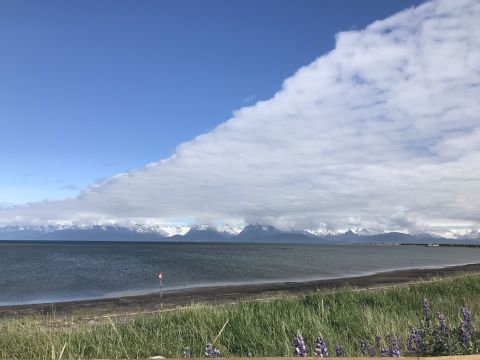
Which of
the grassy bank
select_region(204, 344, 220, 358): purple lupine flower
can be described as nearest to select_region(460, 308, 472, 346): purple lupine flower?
the grassy bank

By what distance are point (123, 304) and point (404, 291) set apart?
15454 mm

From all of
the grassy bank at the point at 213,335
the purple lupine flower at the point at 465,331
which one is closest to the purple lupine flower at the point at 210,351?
the grassy bank at the point at 213,335

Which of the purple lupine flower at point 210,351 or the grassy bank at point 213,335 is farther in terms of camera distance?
the grassy bank at point 213,335

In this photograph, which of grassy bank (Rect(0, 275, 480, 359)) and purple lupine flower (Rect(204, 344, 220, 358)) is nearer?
purple lupine flower (Rect(204, 344, 220, 358))

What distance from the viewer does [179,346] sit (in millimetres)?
7523

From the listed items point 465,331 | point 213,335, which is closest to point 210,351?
point 465,331

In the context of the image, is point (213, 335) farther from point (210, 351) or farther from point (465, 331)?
point (465, 331)

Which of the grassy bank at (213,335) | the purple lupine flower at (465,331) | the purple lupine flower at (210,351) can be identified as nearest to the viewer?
the purple lupine flower at (210,351)

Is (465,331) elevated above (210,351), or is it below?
above

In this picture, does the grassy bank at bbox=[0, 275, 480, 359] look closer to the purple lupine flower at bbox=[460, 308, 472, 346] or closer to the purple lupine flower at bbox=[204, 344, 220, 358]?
the purple lupine flower at bbox=[460, 308, 472, 346]

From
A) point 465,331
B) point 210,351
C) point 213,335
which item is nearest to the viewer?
point 210,351

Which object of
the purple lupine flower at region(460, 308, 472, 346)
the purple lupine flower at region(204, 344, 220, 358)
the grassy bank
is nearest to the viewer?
the purple lupine flower at region(204, 344, 220, 358)

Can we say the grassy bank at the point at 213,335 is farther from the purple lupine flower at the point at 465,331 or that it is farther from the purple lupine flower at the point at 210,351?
the purple lupine flower at the point at 210,351

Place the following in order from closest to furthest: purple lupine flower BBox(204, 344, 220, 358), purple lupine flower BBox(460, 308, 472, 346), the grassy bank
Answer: purple lupine flower BBox(204, 344, 220, 358)
purple lupine flower BBox(460, 308, 472, 346)
the grassy bank
